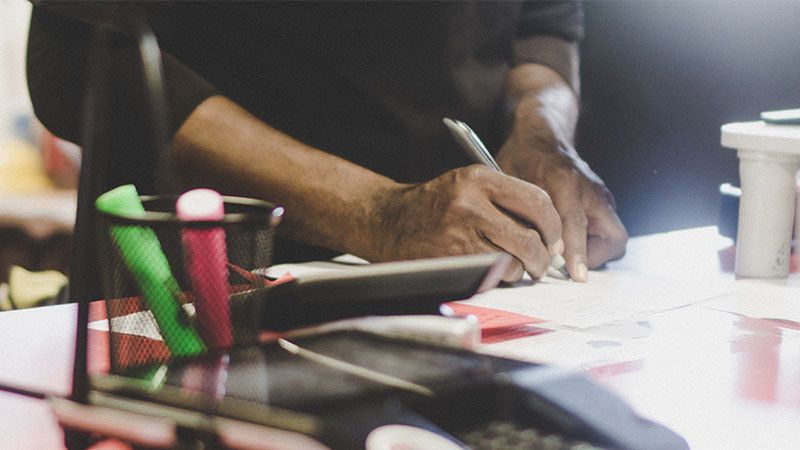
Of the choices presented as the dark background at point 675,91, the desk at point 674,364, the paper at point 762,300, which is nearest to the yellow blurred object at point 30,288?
the desk at point 674,364

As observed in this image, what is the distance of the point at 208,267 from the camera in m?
0.52

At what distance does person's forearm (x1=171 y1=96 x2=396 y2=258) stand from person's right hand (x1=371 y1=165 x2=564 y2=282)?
0.32 feet

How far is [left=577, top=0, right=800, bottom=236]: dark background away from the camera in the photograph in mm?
1792

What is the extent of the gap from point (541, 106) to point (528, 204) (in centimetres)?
41

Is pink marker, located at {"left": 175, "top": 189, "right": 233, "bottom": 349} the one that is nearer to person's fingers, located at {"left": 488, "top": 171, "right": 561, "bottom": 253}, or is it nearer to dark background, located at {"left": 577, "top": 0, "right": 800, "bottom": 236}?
person's fingers, located at {"left": 488, "top": 171, "right": 561, "bottom": 253}

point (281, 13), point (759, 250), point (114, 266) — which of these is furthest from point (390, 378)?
point (281, 13)

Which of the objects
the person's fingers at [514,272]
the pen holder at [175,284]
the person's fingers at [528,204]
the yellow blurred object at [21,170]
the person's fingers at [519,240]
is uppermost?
the pen holder at [175,284]

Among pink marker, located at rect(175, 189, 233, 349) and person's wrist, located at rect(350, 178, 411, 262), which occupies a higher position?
pink marker, located at rect(175, 189, 233, 349)

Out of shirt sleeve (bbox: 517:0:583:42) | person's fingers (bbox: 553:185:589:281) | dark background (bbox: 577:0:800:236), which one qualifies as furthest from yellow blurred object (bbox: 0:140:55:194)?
person's fingers (bbox: 553:185:589:281)

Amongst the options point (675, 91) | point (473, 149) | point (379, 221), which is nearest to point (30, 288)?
point (379, 221)

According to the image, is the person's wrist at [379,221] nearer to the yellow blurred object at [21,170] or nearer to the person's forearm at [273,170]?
the person's forearm at [273,170]

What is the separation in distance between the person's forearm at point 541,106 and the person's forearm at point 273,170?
0.92ft

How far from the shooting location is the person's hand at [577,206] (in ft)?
3.36

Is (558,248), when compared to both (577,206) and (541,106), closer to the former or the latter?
(577,206)
